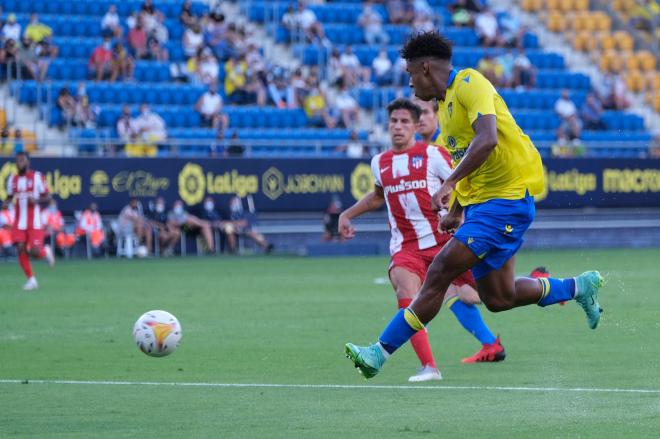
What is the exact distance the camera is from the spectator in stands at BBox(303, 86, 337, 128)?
34.1 meters

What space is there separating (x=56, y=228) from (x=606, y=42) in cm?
1956

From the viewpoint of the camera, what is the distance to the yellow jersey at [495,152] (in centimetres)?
873

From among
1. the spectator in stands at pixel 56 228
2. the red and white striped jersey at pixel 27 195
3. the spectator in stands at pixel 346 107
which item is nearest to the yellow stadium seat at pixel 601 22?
the spectator in stands at pixel 346 107

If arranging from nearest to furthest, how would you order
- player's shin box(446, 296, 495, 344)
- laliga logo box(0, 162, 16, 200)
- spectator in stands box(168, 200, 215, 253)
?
player's shin box(446, 296, 495, 344) < laliga logo box(0, 162, 16, 200) < spectator in stands box(168, 200, 215, 253)

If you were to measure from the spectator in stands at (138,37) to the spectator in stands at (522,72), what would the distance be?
36.6ft

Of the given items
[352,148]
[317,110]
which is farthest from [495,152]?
[317,110]

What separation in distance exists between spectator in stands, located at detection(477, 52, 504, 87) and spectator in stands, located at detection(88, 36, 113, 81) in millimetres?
10550

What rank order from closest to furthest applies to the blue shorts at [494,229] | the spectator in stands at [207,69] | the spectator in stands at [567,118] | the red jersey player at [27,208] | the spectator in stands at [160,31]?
the blue shorts at [494,229], the red jersey player at [27,208], the spectator in stands at [160,31], the spectator in stands at [207,69], the spectator in stands at [567,118]

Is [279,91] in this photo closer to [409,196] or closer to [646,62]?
[646,62]

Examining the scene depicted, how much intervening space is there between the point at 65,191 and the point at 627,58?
762 inches

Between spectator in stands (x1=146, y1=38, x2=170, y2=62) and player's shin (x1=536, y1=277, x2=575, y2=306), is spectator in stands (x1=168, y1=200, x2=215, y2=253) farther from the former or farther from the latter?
player's shin (x1=536, y1=277, x2=575, y2=306)

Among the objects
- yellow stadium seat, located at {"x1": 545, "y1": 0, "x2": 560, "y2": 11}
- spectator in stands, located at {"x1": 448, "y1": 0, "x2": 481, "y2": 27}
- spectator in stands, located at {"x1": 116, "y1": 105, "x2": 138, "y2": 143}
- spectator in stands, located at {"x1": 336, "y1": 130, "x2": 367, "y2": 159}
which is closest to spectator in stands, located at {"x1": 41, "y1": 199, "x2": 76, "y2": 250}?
spectator in stands, located at {"x1": 116, "y1": 105, "x2": 138, "y2": 143}

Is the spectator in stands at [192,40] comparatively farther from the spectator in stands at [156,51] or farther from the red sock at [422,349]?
the red sock at [422,349]

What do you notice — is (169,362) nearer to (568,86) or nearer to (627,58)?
(568,86)
